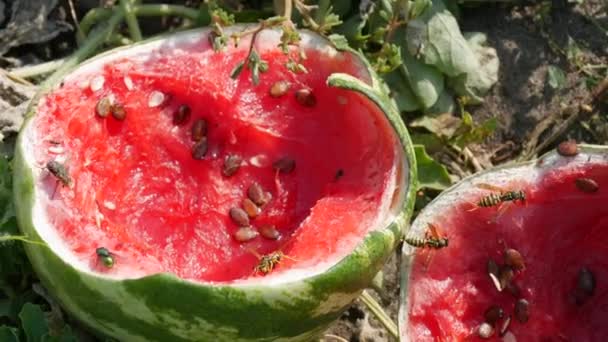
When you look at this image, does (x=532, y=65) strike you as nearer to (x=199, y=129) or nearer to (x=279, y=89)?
(x=279, y=89)

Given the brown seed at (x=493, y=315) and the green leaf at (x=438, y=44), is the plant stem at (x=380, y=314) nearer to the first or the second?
the brown seed at (x=493, y=315)

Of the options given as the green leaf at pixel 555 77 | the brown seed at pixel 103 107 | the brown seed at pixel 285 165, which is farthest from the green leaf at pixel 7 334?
the green leaf at pixel 555 77

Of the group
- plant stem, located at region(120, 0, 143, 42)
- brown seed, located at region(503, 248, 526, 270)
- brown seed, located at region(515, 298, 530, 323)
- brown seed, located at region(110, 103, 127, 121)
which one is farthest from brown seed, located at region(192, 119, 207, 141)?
brown seed, located at region(515, 298, 530, 323)

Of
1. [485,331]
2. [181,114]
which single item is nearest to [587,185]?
[485,331]

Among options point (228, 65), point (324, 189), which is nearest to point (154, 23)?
point (228, 65)

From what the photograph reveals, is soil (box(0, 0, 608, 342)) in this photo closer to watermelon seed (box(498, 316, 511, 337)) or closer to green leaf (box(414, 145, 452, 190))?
green leaf (box(414, 145, 452, 190))

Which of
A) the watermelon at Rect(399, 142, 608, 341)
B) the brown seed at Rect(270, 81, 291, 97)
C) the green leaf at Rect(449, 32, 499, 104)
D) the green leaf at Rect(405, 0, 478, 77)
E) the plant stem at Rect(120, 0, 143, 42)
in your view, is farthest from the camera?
the green leaf at Rect(449, 32, 499, 104)
